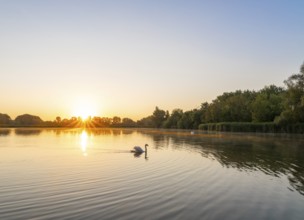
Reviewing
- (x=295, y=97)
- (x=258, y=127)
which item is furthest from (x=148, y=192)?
(x=258, y=127)

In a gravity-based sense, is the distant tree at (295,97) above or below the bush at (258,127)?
above

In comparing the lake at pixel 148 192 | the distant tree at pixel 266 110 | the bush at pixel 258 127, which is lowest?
the lake at pixel 148 192

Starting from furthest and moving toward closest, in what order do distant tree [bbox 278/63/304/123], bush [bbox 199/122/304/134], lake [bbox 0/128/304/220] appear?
bush [bbox 199/122/304/134] < distant tree [bbox 278/63/304/123] < lake [bbox 0/128/304/220]

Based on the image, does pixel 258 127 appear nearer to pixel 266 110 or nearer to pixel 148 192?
pixel 266 110

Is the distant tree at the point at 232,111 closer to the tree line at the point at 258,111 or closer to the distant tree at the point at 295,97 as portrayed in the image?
the tree line at the point at 258,111

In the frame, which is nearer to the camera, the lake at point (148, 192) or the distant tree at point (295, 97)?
the lake at point (148, 192)

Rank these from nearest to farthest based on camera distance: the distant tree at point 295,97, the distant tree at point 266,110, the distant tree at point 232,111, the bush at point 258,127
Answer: the distant tree at point 295,97
the bush at point 258,127
the distant tree at point 266,110
the distant tree at point 232,111

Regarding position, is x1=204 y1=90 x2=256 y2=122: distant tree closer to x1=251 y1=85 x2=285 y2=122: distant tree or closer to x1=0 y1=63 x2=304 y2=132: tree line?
x1=0 y1=63 x2=304 y2=132: tree line

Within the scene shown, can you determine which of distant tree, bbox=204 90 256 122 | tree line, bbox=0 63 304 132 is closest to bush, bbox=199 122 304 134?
tree line, bbox=0 63 304 132

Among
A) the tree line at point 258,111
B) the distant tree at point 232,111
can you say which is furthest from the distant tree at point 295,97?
the distant tree at point 232,111

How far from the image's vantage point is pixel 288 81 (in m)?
88.0

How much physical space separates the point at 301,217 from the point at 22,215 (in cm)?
1134

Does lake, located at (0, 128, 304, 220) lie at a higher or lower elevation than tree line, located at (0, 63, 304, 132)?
lower

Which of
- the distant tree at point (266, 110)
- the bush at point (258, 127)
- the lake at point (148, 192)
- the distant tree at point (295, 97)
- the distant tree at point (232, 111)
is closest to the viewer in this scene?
the lake at point (148, 192)
